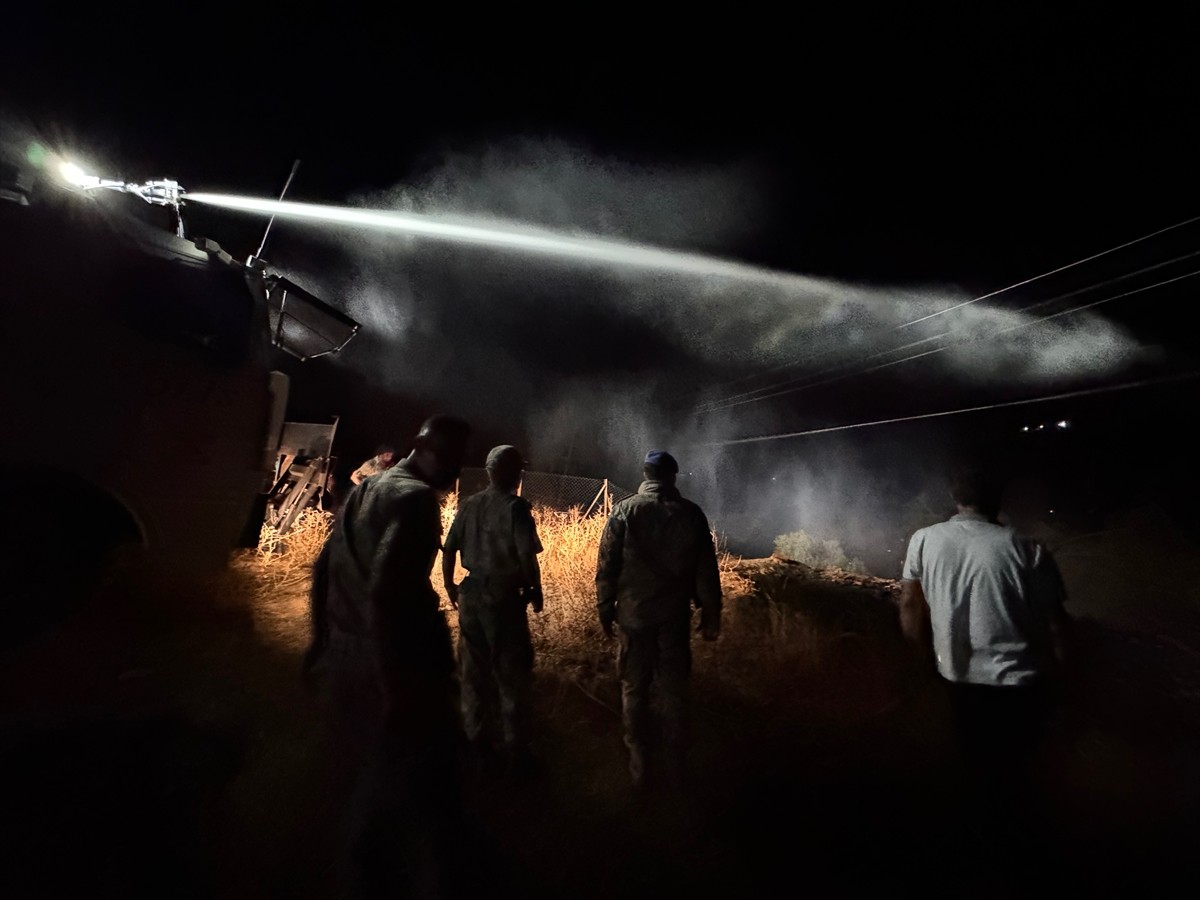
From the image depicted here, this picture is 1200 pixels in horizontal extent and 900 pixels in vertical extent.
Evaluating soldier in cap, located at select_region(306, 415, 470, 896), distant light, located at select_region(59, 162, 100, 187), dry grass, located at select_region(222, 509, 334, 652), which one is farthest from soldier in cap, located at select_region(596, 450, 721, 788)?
distant light, located at select_region(59, 162, 100, 187)

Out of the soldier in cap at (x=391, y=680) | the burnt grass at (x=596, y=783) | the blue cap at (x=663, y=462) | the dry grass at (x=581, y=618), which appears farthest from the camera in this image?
the dry grass at (x=581, y=618)

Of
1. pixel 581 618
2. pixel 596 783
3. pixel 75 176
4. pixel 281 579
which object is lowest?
pixel 596 783

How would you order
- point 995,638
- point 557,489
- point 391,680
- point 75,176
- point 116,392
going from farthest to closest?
point 557,489
point 116,392
point 75,176
point 995,638
point 391,680

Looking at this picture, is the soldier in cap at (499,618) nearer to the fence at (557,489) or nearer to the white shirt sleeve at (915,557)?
the white shirt sleeve at (915,557)

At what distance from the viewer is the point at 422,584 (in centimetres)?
196

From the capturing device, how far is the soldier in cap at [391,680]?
1.79 metres

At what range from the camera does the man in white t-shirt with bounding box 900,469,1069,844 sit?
7.46 ft

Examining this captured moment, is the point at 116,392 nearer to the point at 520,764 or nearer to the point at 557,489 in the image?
the point at 520,764

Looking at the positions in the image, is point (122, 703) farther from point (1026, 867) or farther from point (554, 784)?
point (1026, 867)

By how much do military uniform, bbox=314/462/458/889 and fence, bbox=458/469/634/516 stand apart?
6.44 metres

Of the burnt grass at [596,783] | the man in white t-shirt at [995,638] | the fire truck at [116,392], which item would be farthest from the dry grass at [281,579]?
the man in white t-shirt at [995,638]

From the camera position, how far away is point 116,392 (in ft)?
12.0

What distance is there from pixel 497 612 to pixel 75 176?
3.93m

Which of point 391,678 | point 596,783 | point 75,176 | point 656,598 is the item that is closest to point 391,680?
point 391,678
